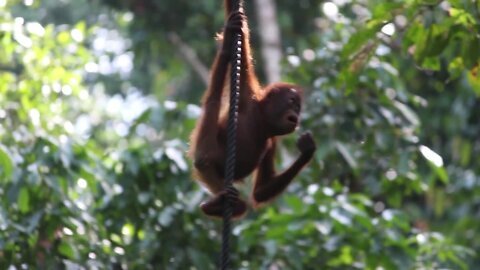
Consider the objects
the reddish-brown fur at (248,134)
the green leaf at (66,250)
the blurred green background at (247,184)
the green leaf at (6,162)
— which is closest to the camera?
the reddish-brown fur at (248,134)

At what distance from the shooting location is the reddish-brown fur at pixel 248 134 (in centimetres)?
504

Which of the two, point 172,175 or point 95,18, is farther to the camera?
point 95,18

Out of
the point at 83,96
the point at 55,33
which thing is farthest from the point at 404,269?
the point at 55,33

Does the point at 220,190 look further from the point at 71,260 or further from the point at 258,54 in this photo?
the point at 258,54

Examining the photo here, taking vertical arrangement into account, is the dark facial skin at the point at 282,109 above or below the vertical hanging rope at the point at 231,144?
below

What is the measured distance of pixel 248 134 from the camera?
18.1ft

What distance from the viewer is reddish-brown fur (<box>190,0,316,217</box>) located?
5035 mm

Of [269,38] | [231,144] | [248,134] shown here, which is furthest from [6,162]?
[269,38]

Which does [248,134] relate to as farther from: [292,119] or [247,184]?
[247,184]

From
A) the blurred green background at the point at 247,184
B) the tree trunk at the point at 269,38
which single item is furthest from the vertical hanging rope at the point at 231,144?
the tree trunk at the point at 269,38

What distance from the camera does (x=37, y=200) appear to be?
587 cm

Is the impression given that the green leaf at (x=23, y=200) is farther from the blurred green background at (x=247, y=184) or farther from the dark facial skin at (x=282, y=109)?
the dark facial skin at (x=282, y=109)

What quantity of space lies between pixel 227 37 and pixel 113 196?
1.74 meters

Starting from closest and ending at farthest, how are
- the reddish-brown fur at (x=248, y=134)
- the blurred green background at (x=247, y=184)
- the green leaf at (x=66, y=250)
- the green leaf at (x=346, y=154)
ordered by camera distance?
the reddish-brown fur at (x=248, y=134) → the blurred green background at (x=247, y=184) → the green leaf at (x=66, y=250) → the green leaf at (x=346, y=154)
